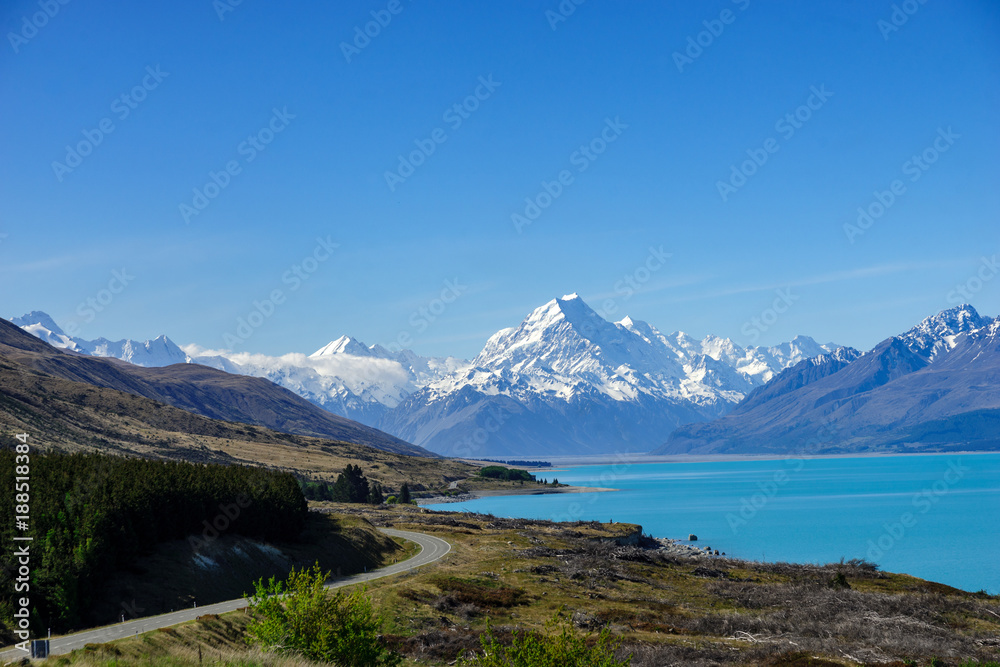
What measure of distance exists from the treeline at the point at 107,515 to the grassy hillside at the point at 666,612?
32.2 feet

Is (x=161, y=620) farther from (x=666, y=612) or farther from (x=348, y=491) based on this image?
(x=348, y=491)

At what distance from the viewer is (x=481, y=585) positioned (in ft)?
206

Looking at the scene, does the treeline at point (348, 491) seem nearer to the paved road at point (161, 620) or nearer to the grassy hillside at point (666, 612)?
the grassy hillside at point (666, 612)

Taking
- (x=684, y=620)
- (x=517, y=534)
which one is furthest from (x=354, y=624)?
(x=517, y=534)

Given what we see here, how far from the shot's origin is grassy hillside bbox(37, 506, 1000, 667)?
3931 cm

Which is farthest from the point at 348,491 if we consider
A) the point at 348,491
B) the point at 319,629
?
the point at 319,629

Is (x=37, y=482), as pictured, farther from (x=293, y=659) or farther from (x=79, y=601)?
(x=293, y=659)

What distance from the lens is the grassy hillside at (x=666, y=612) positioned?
39.3 metres

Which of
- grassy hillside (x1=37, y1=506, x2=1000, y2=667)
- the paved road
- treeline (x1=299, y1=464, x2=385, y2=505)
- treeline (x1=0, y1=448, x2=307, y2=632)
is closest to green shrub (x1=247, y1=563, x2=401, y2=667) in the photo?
grassy hillside (x1=37, y1=506, x2=1000, y2=667)

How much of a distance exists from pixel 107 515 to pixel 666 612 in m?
39.0

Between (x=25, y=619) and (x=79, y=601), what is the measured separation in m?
4.32

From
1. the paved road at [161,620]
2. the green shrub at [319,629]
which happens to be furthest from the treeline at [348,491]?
the green shrub at [319,629]

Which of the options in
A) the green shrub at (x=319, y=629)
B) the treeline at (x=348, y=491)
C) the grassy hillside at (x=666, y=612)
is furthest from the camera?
the treeline at (x=348, y=491)

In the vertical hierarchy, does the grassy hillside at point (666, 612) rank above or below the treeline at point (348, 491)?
below
